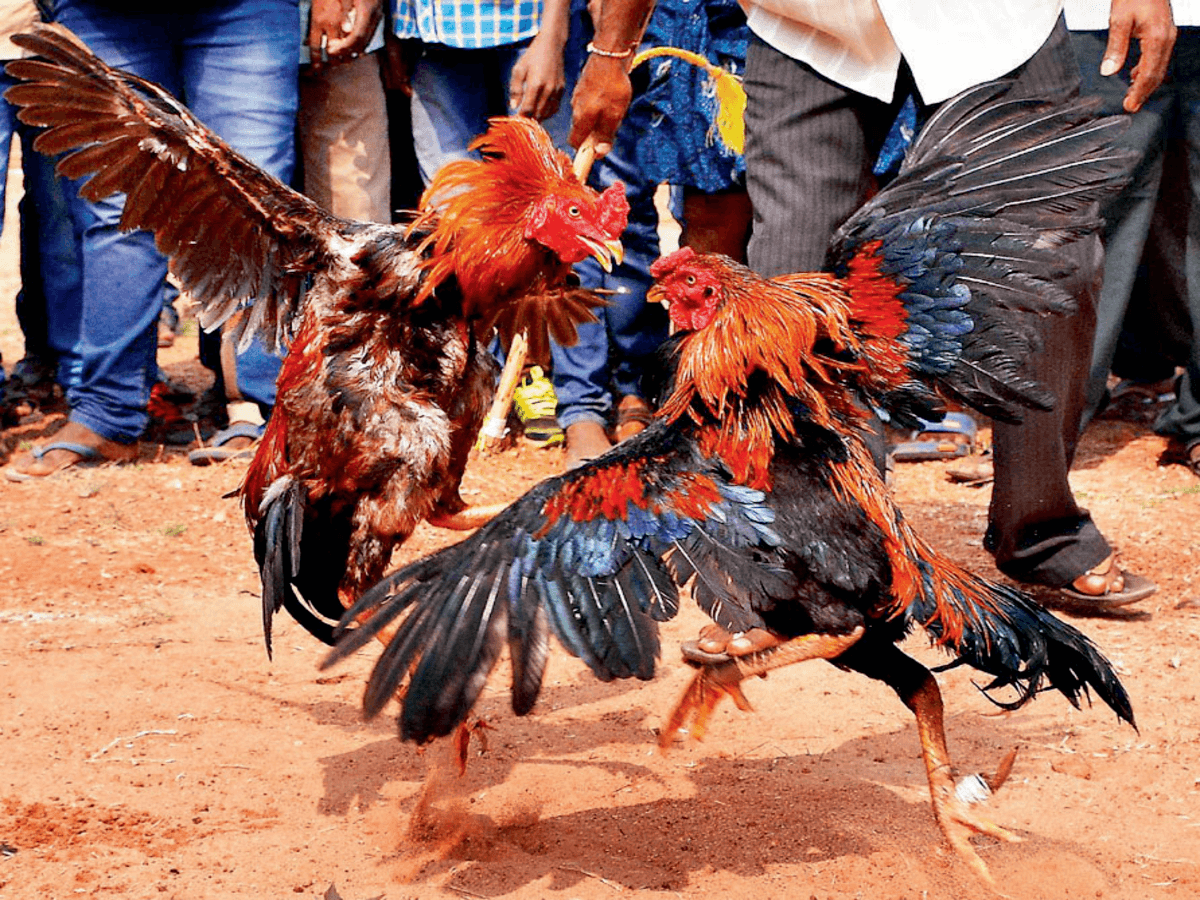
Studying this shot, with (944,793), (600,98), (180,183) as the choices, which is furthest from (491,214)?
(944,793)

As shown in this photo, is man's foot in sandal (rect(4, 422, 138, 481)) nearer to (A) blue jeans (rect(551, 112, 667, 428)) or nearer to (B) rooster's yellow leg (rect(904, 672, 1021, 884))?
(A) blue jeans (rect(551, 112, 667, 428))

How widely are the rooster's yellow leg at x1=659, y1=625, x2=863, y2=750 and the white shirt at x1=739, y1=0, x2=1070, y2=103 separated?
62.3 inches

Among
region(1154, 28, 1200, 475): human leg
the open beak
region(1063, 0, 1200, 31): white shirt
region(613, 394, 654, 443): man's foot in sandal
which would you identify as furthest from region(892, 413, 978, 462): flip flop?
the open beak

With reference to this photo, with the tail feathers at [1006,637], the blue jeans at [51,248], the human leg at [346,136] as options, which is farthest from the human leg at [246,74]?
the tail feathers at [1006,637]

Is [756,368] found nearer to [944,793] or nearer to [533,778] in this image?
[944,793]

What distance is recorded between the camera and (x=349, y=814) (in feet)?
12.2

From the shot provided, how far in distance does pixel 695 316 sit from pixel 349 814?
1.54m

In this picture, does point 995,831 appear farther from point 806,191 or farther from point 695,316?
point 806,191

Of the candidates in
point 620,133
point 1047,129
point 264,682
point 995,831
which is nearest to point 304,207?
point 264,682

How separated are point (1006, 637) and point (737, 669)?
0.61 metres

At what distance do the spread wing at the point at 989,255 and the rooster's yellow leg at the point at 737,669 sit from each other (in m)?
0.68

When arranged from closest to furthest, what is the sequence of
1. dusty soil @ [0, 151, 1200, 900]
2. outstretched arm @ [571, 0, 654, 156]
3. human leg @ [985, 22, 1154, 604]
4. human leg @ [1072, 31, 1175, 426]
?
dusty soil @ [0, 151, 1200, 900], outstretched arm @ [571, 0, 654, 156], human leg @ [985, 22, 1154, 604], human leg @ [1072, 31, 1175, 426]

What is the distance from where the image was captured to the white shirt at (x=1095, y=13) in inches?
228

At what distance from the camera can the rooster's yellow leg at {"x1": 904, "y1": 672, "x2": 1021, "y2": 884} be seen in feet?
10.6
